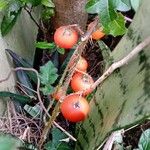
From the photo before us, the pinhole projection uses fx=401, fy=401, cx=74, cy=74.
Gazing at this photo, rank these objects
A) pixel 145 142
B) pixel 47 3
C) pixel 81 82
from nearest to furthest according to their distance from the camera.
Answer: pixel 81 82 < pixel 145 142 < pixel 47 3

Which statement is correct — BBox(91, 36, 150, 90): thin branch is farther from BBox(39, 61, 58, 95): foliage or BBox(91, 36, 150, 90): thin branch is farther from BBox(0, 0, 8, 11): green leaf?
BBox(0, 0, 8, 11): green leaf

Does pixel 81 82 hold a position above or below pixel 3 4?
below

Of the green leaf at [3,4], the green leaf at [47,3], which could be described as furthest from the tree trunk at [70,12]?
the green leaf at [3,4]

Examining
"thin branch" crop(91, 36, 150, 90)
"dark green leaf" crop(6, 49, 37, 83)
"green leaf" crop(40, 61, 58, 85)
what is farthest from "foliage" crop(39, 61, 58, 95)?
"thin branch" crop(91, 36, 150, 90)

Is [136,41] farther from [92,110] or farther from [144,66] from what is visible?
[92,110]

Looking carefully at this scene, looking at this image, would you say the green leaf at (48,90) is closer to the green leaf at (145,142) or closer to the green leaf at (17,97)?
the green leaf at (17,97)

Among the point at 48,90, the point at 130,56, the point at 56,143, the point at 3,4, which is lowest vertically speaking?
the point at 56,143

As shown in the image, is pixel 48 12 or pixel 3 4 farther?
pixel 48 12

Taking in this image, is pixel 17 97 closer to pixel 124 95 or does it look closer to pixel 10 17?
pixel 10 17

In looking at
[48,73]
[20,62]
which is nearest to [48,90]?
[48,73]

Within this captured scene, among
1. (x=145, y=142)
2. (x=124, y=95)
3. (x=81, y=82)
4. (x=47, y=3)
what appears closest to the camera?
(x=124, y=95)
